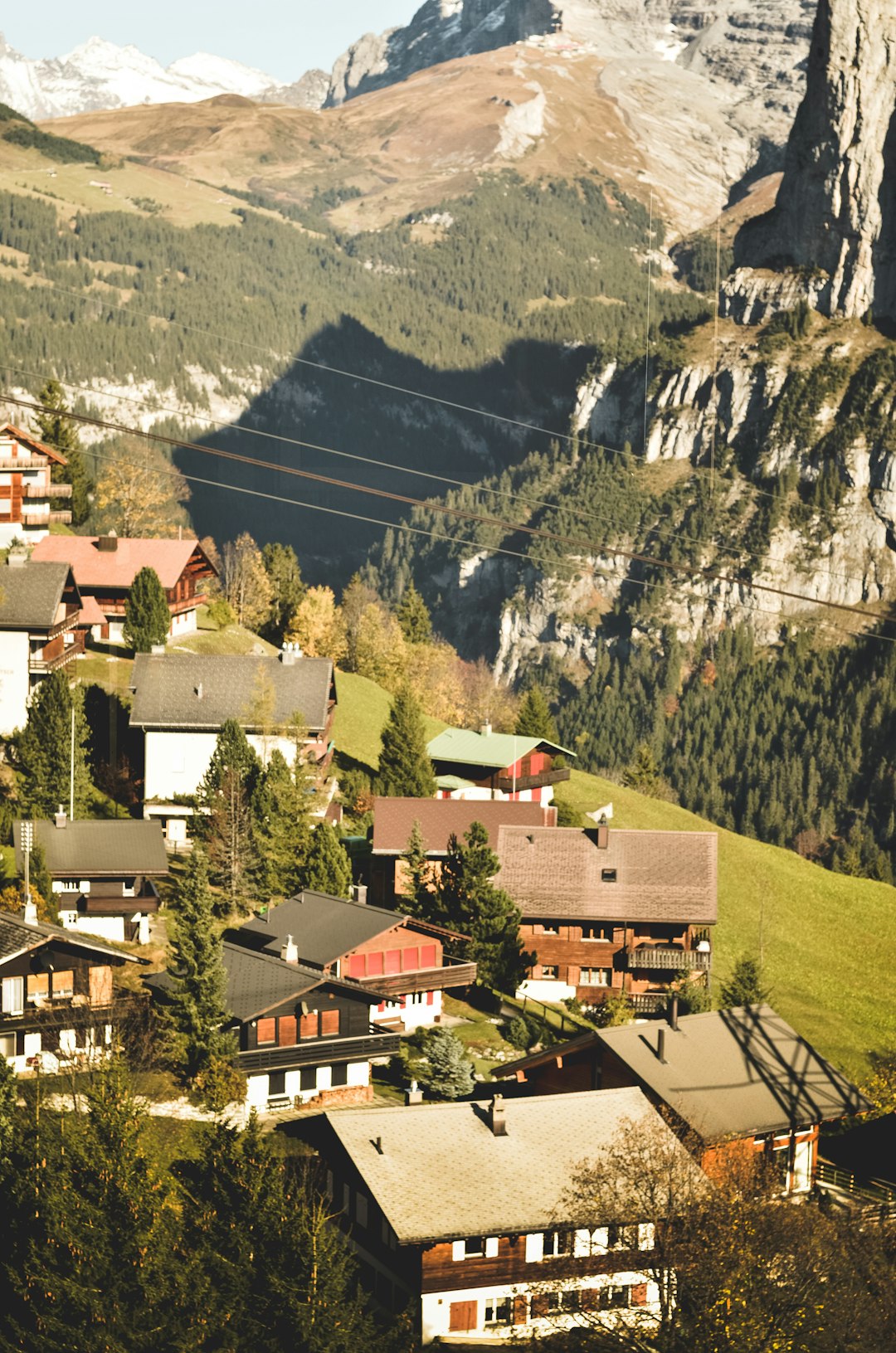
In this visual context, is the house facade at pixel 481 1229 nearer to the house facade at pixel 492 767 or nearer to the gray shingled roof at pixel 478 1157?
the gray shingled roof at pixel 478 1157

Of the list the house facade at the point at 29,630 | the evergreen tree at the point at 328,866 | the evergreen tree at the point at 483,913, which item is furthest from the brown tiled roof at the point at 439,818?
the house facade at the point at 29,630

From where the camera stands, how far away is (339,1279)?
3766 centimetres

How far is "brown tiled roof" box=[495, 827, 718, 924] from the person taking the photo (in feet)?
246

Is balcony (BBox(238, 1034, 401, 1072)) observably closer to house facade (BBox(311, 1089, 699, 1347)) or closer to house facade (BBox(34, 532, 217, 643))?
house facade (BBox(311, 1089, 699, 1347))

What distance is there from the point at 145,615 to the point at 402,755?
700 inches

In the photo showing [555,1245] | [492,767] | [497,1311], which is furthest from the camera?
[492,767]

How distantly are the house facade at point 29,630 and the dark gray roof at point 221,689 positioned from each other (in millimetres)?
4518

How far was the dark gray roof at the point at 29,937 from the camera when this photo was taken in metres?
56.8

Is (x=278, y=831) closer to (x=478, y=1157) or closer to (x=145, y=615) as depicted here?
(x=145, y=615)

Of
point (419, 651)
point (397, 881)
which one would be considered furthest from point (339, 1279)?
point (419, 651)

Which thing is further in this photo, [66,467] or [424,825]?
[66,467]

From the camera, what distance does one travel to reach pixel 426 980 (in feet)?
216

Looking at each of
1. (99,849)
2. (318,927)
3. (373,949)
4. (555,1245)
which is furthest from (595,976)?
(555,1245)

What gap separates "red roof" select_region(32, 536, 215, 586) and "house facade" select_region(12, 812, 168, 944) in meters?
32.5
